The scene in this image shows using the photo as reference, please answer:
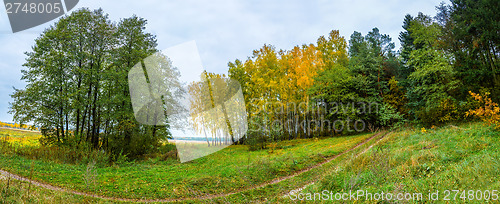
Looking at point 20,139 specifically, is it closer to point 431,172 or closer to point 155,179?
point 155,179

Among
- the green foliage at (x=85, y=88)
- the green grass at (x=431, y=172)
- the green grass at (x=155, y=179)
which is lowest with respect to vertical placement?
the green grass at (x=155, y=179)

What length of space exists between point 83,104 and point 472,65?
2758 centimetres

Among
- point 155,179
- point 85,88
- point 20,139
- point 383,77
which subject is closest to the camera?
point 155,179

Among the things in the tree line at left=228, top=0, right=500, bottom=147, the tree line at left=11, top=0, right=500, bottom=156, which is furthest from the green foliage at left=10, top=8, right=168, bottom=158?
the tree line at left=228, top=0, right=500, bottom=147

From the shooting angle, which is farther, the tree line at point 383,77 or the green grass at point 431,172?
the tree line at point 383,77

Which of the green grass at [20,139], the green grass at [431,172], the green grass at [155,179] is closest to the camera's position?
the green grass at [431,172]

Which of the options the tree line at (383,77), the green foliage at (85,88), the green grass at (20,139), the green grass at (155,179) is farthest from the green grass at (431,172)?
the green grass at (20,139)

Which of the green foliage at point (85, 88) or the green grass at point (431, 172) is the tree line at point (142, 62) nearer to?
the green foliage at point (85, 88)

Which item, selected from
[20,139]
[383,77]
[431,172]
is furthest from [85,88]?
[383,77]

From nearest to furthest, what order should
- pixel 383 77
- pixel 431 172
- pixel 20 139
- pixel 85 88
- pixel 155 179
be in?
1. pixel 431 172
2. pixel 155 179
3. pixel 85 88
4. pixel 20 139
5. pixel 383 77

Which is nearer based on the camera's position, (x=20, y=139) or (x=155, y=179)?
(x=155, y=179)

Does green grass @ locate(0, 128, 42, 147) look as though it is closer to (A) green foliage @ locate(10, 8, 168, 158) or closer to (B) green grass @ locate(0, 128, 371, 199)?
(A) green foliage @ locate(10, 8, 168, 158)

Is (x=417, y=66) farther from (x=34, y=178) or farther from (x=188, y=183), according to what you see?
(x=34, y=178)

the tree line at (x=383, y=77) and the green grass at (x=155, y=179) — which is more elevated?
the tree line at (x=383, y=77)
